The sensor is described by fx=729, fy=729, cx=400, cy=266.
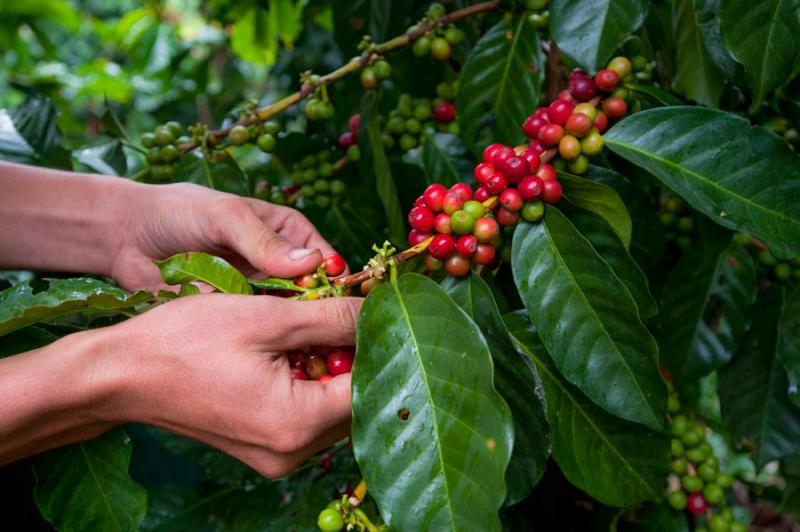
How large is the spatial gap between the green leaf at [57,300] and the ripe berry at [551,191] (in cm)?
49

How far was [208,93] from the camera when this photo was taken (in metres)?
2.71

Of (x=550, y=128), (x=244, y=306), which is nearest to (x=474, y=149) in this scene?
(x=550, y=128)

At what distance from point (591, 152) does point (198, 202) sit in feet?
1.83

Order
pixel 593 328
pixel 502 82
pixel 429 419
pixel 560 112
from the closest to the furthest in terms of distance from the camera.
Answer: pixel 429 419 → pixel 593 328 → pixel 560 112 → pixel 502 82

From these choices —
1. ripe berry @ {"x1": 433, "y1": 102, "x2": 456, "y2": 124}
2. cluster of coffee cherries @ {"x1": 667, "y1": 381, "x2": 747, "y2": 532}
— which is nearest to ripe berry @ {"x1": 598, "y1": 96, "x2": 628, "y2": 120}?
ripe berry @ {"x1": 433, "y1": 102, "x2": 456, "y2": 124}

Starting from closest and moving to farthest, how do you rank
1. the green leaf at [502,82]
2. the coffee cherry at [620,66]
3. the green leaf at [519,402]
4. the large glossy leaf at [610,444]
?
1. the green leaf at [519,402]
2. the large glossy leaf at [610,444]
3. the coffee cherry at [620,66]
4. the green leaf at [502,82]

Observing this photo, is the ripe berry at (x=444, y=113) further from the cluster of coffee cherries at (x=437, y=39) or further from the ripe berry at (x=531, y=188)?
the ripe berry at (x=531, y=188)

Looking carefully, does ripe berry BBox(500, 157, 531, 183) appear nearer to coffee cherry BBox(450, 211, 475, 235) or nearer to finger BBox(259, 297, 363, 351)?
coffee cherry BBox(450, 211, 475, 235)

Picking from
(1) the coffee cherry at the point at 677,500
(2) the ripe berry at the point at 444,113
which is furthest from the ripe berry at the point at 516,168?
(1) the coffee cherry at the point at 677,500

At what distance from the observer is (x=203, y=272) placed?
0.87 metres

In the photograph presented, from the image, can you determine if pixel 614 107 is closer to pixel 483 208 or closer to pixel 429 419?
pixel 483 208

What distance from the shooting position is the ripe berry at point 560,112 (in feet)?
3.14

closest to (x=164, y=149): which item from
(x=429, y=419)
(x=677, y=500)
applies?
(x=429, y=419)

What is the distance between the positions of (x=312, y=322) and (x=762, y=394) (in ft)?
2.85
